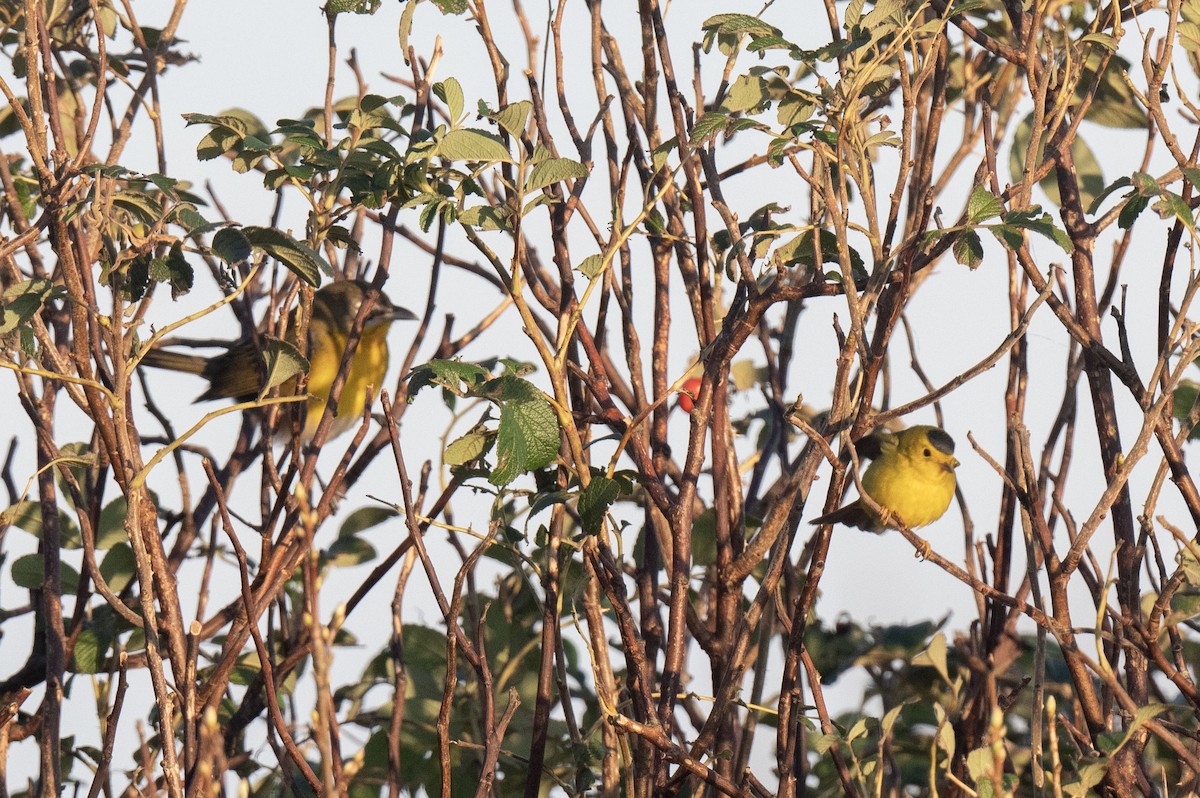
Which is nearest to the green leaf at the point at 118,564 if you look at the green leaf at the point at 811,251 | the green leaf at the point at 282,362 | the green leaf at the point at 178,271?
the green leaf at the point at 282,362

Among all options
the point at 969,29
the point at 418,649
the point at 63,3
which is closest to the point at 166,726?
the point at 418,649

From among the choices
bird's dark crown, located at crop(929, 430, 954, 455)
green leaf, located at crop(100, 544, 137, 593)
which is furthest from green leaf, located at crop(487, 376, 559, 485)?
bird's dark crown, located at crop(929, 430, 954, 455)

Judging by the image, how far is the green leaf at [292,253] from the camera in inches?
74.6

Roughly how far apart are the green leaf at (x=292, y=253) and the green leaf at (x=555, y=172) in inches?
13.1

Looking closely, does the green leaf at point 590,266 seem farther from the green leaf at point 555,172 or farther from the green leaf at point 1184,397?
the green leaf at point 1184,397

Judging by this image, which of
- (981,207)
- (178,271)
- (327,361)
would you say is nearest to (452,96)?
(178,271)

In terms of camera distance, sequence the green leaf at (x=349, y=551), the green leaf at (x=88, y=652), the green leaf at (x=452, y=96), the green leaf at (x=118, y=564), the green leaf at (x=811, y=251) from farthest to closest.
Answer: the green leaf at (x=349, y=551) → the green leaf at (x=118, y=564) → the green leaf at (x=88, y=652) → the green leaf at (x=811, y=251) → the green leaf at (x=452, y=96)

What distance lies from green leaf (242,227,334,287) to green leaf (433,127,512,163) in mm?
236

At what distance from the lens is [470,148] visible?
1.91 meters

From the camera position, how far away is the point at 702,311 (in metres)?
2.38

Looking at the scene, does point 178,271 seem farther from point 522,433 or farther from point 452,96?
point 522,433

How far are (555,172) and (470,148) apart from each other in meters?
0.13

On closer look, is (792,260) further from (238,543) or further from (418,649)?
(418,649)

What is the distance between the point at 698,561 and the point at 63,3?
175 centimetres
